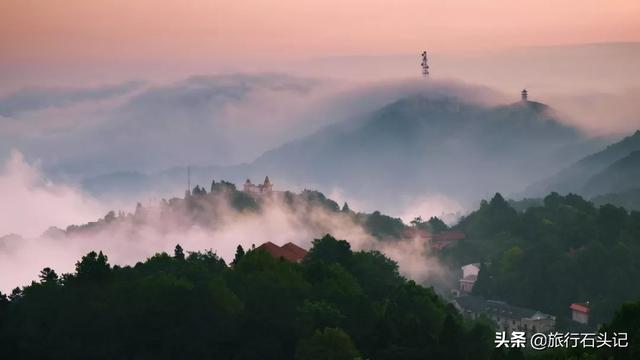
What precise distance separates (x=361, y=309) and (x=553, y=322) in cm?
6426

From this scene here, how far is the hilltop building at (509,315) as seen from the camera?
15762 centimetres

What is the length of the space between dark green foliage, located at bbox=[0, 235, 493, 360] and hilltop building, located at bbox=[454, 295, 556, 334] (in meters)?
55.8

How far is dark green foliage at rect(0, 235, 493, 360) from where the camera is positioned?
300 ft

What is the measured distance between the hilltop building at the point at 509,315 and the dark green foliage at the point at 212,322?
55.8 m

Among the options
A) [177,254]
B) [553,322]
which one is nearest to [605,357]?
[177,254]

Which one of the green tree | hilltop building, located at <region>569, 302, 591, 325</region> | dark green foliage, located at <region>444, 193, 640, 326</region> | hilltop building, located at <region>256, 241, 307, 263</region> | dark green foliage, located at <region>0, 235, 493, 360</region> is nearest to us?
the green tree

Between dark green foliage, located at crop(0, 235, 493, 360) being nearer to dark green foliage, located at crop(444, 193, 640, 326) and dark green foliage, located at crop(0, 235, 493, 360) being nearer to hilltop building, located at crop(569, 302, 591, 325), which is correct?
hilltop building, located at crop(569, 302, 591, 325)

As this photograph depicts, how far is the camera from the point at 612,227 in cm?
19925

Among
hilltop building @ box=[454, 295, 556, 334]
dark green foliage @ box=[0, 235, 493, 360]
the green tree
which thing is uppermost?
hilltop building @ box=[454, 295, 556, 334]

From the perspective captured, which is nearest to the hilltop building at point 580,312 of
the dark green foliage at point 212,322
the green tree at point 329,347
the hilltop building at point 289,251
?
the hilltop building at point 289,251

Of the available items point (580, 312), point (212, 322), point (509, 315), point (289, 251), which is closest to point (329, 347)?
point (212, 322)

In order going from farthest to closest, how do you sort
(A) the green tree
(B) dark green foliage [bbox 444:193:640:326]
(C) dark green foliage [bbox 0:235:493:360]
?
(B) dark green foliage [bbox 444:193:640:326] < (C) dark green foliage [bbox 0:235:493:360] < (A) the green tree

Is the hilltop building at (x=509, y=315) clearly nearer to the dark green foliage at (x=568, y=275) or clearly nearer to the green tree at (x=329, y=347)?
the dark green foliage at (x=568, y=275)

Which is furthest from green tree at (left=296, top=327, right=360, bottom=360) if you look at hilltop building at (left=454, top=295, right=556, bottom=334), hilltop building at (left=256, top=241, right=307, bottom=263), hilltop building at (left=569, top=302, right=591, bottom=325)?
hilltop building at (left=569, top=302, right=591, bottom=325)
